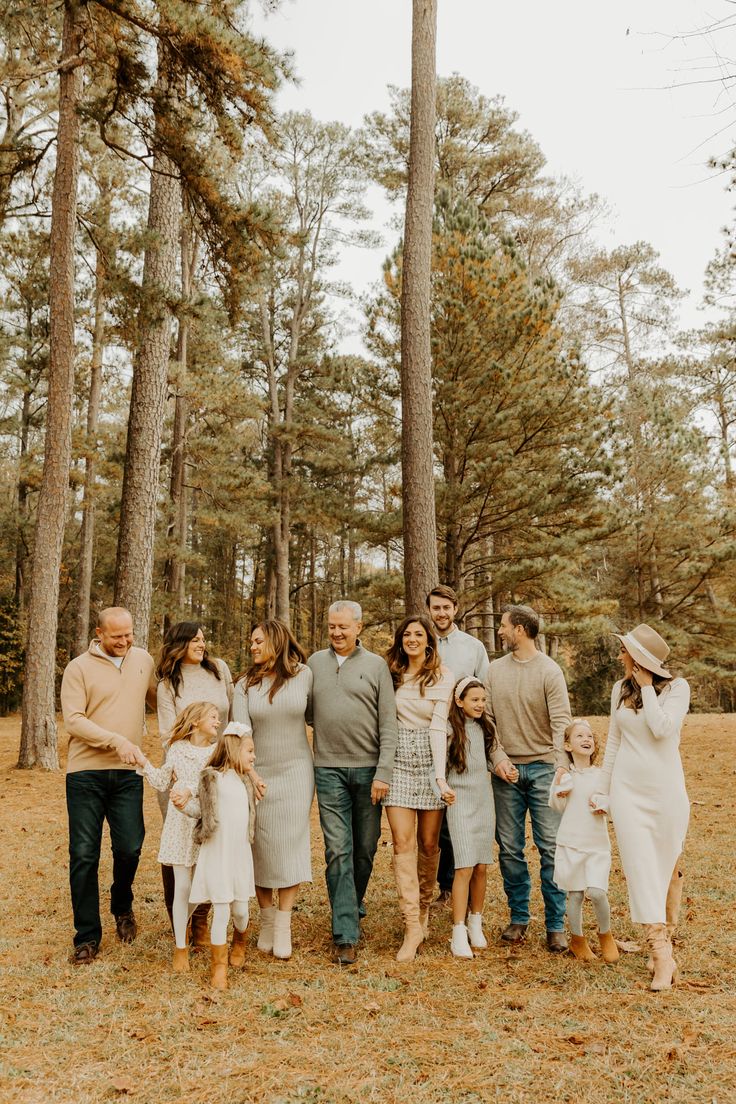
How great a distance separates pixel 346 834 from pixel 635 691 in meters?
1.88

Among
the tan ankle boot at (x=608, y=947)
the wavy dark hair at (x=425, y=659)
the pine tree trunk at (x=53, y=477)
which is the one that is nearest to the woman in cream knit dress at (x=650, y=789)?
the tan ankle boot at (x=608, y=947)

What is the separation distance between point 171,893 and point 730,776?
8712mm

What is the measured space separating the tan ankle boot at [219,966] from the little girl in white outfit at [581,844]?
6.03ft

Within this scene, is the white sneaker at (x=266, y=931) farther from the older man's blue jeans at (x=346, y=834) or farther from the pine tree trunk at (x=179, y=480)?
the pine tree trunk at (x=179, y=480)

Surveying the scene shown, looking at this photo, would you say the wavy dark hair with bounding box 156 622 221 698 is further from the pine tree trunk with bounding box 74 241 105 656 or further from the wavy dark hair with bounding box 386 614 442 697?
the pine tree trunk with bounding box 74 241 105 656

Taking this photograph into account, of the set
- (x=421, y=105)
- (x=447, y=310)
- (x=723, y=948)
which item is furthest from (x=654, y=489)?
(x=723, y=948)

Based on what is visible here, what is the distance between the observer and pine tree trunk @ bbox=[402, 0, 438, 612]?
8586mm

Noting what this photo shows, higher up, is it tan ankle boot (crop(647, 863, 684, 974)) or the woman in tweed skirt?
the woman in tweed skirt

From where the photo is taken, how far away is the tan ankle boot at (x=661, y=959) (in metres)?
3.97

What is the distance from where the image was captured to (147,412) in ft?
31.4

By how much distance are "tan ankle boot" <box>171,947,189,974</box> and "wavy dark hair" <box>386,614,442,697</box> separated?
189 centimetres

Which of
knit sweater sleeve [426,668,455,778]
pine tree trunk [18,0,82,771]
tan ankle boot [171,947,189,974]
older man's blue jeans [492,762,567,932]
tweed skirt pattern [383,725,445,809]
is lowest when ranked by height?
tan ankle boot [171,947,189,974]

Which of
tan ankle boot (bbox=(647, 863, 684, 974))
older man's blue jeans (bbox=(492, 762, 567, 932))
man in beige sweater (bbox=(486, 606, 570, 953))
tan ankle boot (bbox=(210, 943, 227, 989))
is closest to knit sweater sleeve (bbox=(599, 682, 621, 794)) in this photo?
man in beige sweater (bbox=(486, 606, 570, 953))

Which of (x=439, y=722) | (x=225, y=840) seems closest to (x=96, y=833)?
(x=225, y=840)
